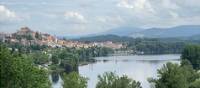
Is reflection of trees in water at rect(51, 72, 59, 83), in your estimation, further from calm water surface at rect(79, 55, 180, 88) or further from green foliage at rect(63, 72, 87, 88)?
green foliage at rect(63, 72, 87, 88)

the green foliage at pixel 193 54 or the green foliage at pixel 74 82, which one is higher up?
the green foliage at pixel 74 82

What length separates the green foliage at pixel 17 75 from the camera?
16016 mm

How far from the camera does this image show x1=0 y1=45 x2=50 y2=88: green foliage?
16.0m

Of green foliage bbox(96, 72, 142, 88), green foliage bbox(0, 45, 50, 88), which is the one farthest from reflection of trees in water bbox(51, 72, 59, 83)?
green foliage bbox(0, 45, 50, 88)

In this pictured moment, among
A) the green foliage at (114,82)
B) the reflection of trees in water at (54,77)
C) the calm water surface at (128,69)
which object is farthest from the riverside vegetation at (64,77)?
the reflection of trees in water at (54,77)

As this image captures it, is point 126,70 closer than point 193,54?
No

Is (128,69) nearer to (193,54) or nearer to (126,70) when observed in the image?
(126,70)

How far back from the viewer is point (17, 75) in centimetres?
1602

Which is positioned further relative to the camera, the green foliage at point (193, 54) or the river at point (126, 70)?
the green foliage at point (193, 54)

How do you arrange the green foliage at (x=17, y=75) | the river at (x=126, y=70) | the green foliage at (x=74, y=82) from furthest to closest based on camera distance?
the river at (x=126, y=70)
the green foliage at (x=74, y=82)
the green foliage at (x=17, y=75)

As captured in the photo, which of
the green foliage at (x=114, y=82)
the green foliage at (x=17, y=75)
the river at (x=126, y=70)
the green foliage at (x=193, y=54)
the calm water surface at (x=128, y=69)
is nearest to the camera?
the green foliage at (x=17, y=75)

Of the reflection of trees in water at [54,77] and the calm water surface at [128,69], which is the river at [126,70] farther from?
the reflection of trees in water at [54,77]

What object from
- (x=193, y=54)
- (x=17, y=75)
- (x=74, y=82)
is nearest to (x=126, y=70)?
(x=193, y=54)

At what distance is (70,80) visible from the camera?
20.7 m
